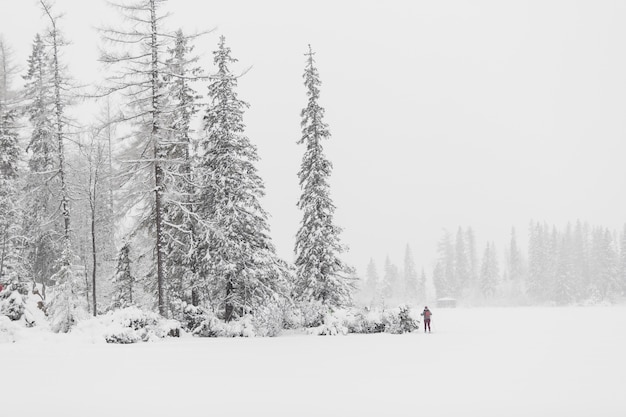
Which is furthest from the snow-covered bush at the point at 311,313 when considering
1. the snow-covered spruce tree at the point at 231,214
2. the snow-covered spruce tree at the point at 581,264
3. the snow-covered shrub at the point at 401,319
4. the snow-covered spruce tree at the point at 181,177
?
the snow-covered spruce tree at the point at 581,264

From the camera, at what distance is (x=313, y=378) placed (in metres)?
12.3

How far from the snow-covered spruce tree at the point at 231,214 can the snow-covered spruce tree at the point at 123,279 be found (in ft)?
20.1

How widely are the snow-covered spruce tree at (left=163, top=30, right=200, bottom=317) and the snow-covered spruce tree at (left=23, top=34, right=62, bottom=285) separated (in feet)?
30.0

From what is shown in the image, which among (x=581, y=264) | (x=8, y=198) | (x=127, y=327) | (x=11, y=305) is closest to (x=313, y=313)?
(x=127, y=327)

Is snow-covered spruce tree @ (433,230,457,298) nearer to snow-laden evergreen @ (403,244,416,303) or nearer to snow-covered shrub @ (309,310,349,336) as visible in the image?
snow-laden evergreen @ (403,244,416,303)

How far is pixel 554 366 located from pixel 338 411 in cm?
834

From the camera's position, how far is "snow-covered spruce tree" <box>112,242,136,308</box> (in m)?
28.3


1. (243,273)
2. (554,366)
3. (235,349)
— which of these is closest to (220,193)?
(243,273)

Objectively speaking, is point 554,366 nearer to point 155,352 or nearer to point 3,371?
point 155,352

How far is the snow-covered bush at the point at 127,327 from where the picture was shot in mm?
20078

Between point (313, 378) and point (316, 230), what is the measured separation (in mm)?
14452

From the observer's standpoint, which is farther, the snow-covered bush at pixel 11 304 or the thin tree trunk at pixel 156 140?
the snow-covered bush at pixel 11 304

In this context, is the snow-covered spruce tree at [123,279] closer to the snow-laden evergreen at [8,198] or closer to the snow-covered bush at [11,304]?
the snow-laden evergreen at [8,198]

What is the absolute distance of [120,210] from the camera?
23.6 metres
